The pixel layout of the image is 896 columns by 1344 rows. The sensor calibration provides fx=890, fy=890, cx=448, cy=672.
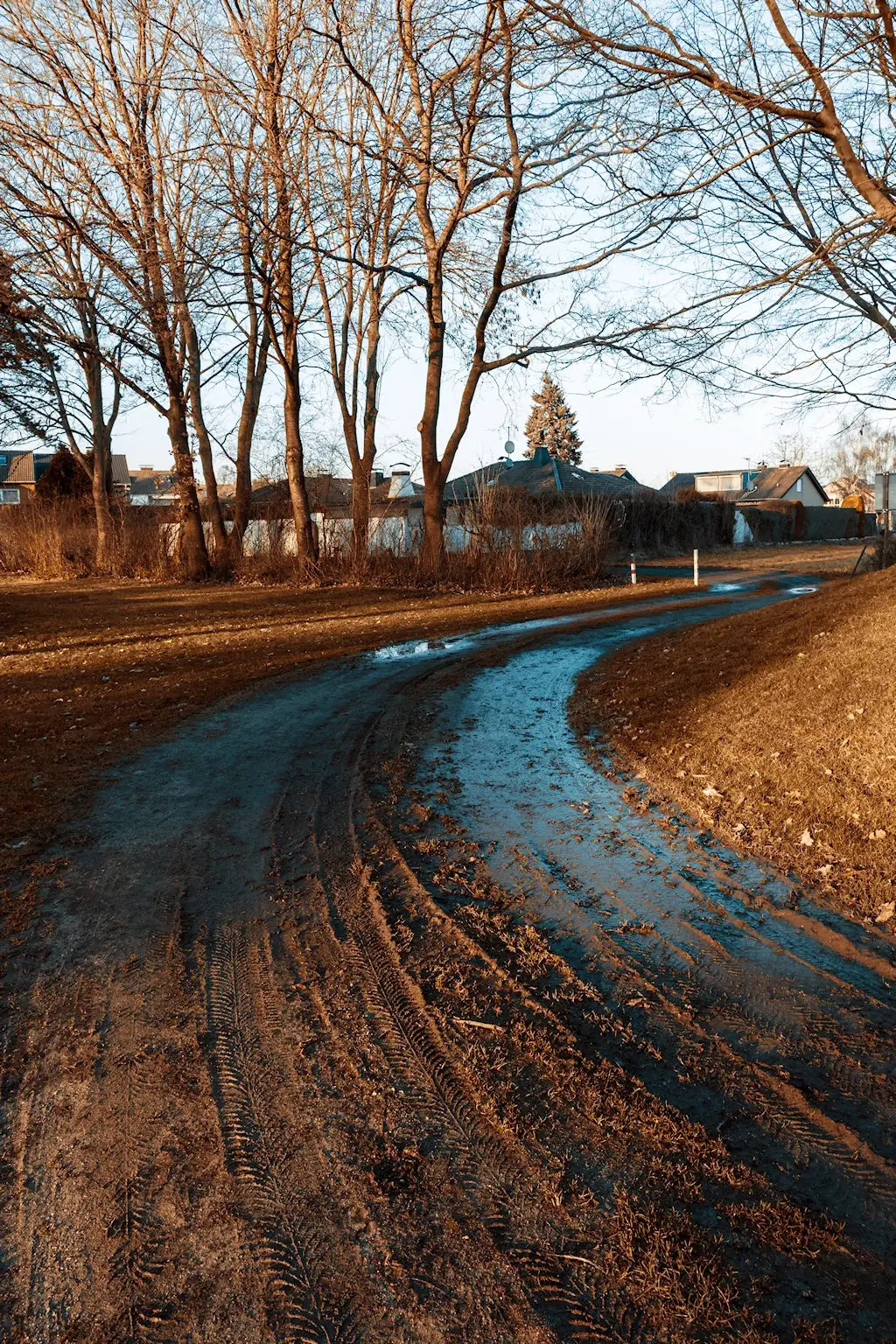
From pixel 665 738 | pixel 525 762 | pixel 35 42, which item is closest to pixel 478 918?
pixel 525 762

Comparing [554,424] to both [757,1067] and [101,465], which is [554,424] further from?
[757,1067]

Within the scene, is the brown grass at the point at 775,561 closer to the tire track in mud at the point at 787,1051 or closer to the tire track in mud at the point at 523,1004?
the tire track in mud at the point at 523,1004

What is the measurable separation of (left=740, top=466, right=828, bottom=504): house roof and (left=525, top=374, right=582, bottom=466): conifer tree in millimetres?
16310

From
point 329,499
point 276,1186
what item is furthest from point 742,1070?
point 329,499

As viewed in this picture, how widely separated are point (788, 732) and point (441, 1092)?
15.0ft

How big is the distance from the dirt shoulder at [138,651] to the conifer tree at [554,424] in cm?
6254

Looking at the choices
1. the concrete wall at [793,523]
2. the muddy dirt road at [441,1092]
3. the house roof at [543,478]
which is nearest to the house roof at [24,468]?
the house roof at [543,478]

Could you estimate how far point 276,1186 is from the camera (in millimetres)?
2463

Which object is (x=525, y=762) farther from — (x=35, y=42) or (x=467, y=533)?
(x=35, y=42)

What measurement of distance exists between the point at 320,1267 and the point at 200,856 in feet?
9.93

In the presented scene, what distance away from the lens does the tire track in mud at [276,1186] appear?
2.06 meters

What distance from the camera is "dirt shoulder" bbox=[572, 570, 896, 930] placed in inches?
196

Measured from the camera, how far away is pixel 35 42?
23.4 meters

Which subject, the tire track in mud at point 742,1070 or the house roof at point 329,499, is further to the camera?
the house roof at point 329,499
